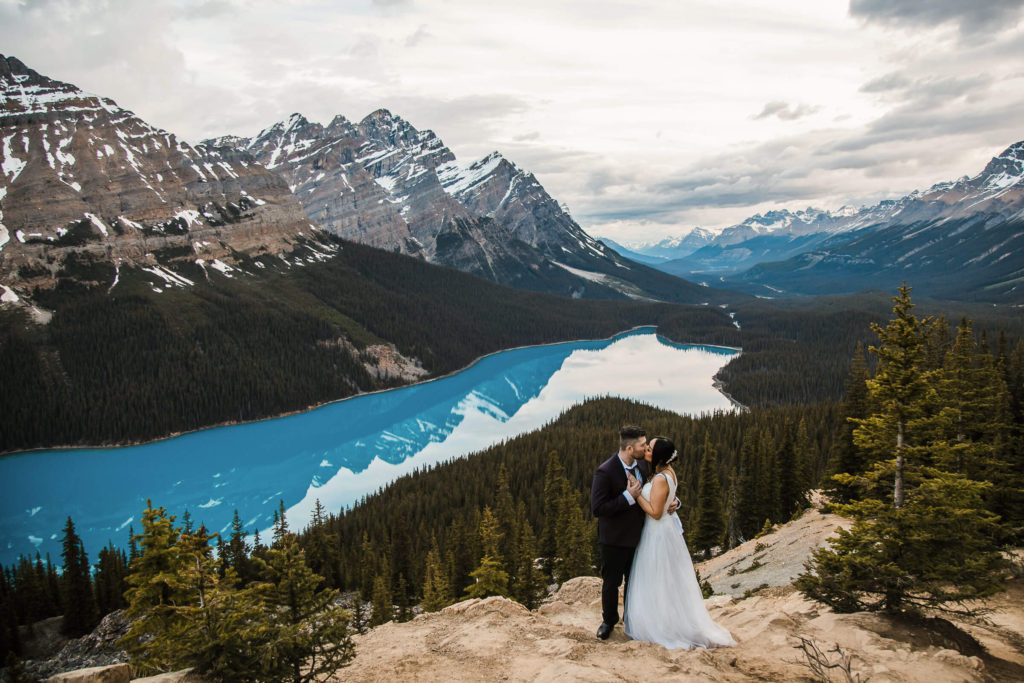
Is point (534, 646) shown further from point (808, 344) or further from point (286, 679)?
point (808, 344)

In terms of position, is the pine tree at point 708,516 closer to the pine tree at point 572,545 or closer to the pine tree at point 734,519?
the pine tree at point 734,519

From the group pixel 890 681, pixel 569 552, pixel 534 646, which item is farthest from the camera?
pixel 569 552

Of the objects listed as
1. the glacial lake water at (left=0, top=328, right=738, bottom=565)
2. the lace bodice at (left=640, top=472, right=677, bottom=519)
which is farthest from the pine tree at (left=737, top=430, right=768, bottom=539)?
the lace bodice at (left=640, top=472, right=677, bottom=519)

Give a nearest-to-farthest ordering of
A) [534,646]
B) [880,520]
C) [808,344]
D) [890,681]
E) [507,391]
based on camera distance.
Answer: [890,681]
[534,646]
[880,520]
[507,391]
[808,344]

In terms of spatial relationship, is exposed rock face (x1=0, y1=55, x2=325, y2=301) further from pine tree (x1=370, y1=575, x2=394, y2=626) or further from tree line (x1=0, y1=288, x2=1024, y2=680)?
pine tree (x1=370, y1=575, x2=394, y2=626)

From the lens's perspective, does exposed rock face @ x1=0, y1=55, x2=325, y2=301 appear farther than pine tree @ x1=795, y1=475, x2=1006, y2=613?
Yes

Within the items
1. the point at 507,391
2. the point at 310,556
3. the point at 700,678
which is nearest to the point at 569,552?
the point at 310,556
